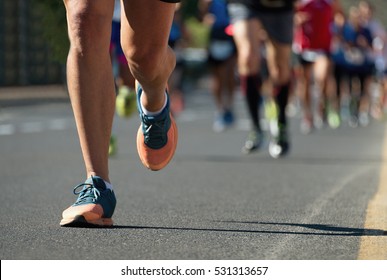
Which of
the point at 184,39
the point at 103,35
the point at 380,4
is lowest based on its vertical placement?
the point at 380,4

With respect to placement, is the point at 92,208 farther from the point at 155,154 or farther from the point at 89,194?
the point at 155,154

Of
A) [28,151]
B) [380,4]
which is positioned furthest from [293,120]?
[380,4]

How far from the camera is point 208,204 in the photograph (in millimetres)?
6078

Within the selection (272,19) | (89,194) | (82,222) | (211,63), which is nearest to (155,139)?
(89,194)

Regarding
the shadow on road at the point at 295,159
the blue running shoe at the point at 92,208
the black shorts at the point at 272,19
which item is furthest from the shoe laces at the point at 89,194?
the black shorts at the point at 272,19

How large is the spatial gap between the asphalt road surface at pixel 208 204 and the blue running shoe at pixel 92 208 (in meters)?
0.06

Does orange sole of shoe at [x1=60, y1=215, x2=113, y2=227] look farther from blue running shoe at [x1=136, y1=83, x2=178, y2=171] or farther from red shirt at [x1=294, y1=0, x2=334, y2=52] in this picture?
red shirt at [x1=294, y1=0, x2=334, y2=52]

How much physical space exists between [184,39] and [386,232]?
1053 cm

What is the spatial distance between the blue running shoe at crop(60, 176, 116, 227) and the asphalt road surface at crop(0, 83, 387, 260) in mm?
59

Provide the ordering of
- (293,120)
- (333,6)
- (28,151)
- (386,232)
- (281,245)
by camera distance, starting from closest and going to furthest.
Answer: (281,245) < (386,232) < (28,151) < (333,6) < (293,120)
